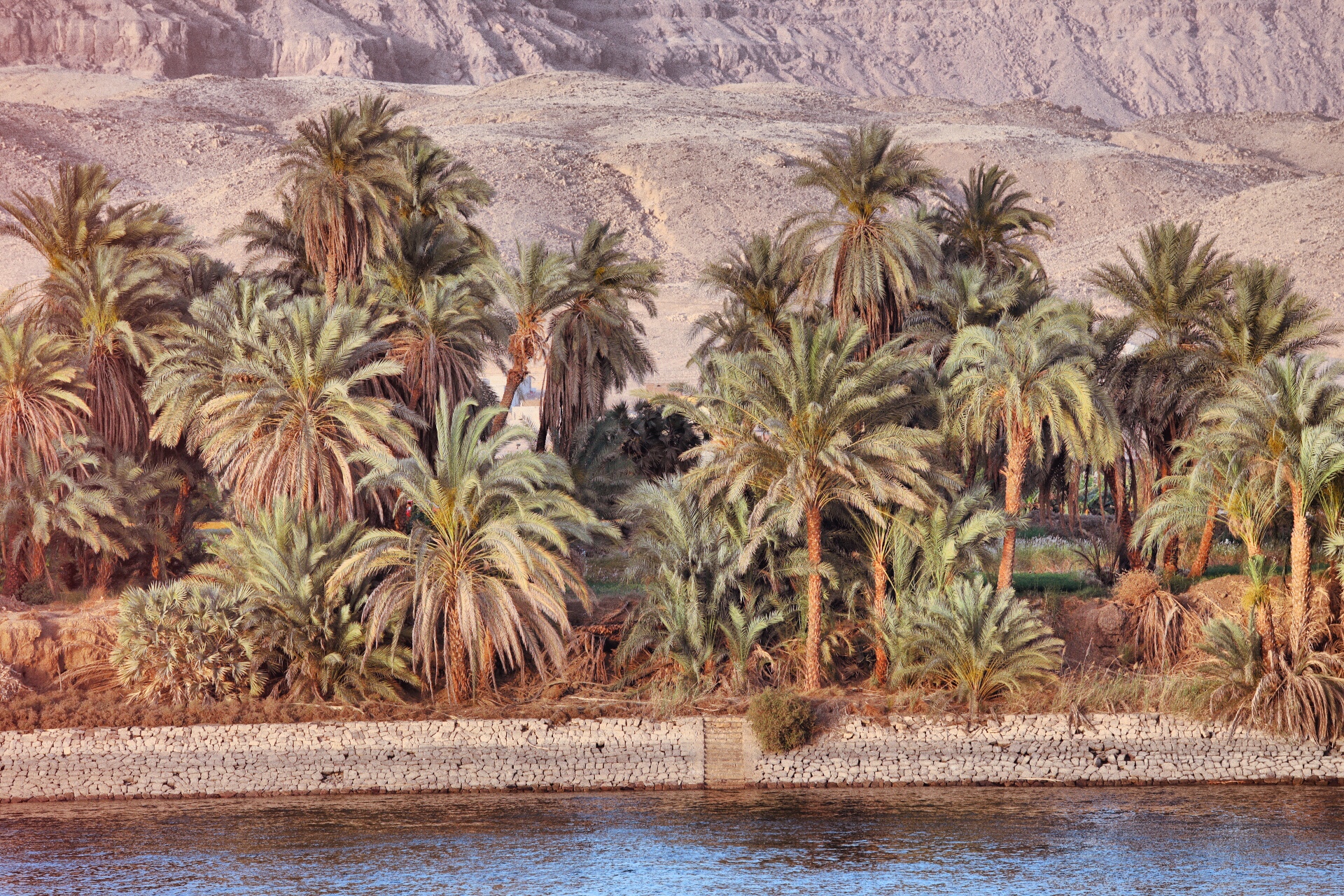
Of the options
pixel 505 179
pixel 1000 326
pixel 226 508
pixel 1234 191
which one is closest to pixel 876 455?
pixel 1000 326

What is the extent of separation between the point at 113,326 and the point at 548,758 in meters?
15.7

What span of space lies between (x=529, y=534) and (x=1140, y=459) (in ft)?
53.9

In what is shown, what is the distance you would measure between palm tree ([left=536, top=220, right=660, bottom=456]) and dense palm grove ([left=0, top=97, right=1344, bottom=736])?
0.62 feet

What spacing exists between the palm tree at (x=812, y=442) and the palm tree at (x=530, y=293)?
24.3 feet

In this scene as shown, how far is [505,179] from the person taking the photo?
11800cm

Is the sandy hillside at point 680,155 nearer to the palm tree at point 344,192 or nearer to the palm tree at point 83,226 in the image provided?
the palm tree at point 344,192

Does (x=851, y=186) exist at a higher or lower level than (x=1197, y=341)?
higher

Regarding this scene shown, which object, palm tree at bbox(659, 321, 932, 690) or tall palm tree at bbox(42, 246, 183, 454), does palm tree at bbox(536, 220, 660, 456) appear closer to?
palm tree at bbox(659, 321, 932, 690)

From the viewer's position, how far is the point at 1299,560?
2803cm

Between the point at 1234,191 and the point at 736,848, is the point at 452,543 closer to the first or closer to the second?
the point at 736,848

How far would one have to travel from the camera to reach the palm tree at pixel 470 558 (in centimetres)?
2756

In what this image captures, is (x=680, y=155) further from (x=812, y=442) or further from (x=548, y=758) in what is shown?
(x=548, y=758)

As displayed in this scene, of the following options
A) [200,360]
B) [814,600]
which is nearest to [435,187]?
[200,360]

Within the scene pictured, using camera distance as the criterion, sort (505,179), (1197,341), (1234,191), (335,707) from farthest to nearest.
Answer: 1. (1234,191)
2. (505,179)
3. (1197,341)
4. (335,707)
